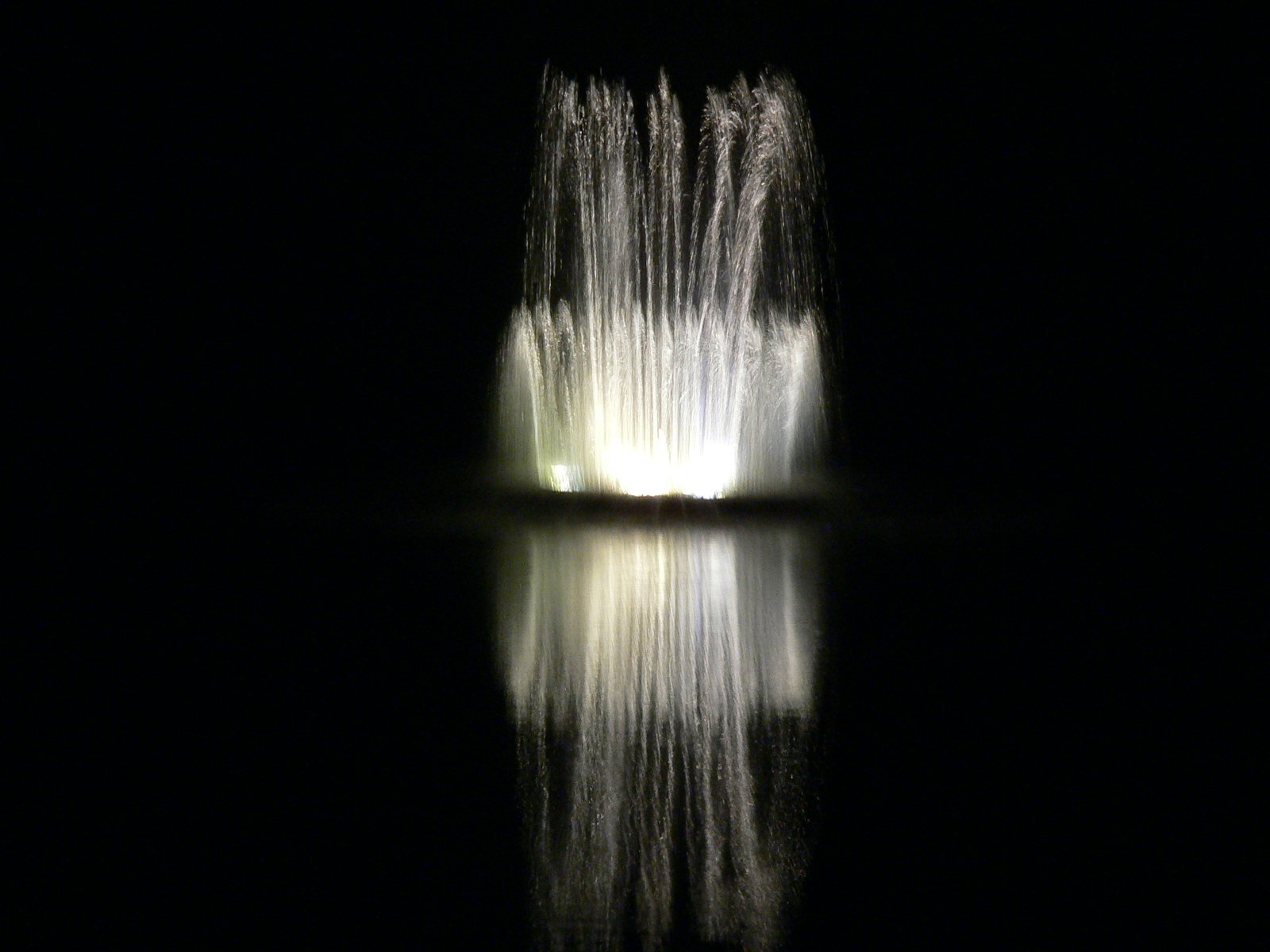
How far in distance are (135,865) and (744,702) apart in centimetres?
347

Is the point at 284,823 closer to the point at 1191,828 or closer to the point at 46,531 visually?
the point at 1191,828

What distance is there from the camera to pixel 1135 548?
11672 millimetres

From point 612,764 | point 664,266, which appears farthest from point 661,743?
point 664,266

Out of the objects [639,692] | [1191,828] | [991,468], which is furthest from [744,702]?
[991,468]

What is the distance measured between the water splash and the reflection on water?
5.22 metres

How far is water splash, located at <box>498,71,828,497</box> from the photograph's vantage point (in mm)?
15258

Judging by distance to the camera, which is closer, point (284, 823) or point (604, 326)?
point (284, 823)

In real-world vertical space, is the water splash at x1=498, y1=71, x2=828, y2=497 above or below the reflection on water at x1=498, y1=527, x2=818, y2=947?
above

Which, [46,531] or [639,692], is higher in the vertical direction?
[46,531]

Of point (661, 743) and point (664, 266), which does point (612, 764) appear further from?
point (664, 266)

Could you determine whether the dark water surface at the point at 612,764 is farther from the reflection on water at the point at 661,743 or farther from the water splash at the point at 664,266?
the water splash at the point at 664,266

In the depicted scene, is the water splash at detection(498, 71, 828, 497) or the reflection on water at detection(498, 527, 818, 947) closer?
the reflection on water at detection(498, 527, 818, 947)

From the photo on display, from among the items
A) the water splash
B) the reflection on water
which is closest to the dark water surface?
the reflection on water

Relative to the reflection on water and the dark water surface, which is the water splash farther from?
the dark water surface
